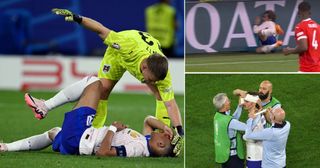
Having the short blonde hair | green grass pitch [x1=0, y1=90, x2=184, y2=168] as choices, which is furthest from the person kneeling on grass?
the short blonde hair

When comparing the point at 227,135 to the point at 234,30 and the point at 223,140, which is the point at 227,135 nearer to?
the point at 223,140

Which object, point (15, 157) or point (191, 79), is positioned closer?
point (191, 79)

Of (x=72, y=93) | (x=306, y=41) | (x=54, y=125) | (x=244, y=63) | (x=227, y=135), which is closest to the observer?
(x=227, y=135)

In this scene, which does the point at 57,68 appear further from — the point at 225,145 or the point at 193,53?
the point at 225,145

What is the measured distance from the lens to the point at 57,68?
1644 cm

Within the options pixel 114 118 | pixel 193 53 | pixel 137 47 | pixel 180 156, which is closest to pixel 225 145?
pixel 180 156

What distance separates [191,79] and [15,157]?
2188 mm

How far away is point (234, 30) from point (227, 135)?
511cm

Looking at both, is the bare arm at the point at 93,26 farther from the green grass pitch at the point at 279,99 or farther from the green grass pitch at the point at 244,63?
the green grass pitch at the point at 279,99

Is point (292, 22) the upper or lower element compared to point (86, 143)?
upper

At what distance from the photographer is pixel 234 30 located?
10469 millimetres

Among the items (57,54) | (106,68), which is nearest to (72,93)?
(106,68)

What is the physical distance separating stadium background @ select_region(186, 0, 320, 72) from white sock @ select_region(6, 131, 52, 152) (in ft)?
4.99

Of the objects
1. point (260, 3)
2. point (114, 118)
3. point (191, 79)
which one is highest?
point (260, 3)
